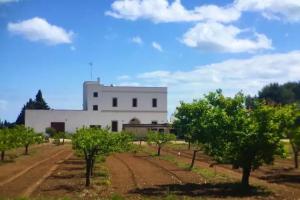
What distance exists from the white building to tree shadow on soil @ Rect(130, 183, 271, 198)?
66352mm

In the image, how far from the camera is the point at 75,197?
19719 mm

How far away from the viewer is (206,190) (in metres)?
21.9

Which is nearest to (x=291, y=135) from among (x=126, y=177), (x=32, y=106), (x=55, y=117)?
(x=126, y=177)

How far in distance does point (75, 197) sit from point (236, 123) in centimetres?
654

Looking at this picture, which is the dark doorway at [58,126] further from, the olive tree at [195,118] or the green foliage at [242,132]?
the green foliage at [242,132]

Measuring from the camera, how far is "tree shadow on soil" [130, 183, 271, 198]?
67.6 feet

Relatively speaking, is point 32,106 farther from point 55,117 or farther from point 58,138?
point 58,138

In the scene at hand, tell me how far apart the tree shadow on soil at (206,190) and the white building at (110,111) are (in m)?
66.4

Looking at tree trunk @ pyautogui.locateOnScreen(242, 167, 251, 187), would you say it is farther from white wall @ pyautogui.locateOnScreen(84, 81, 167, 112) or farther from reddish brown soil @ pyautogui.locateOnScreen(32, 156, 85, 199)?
white wall @ pyautogui.locateOnScreen(84, 81, 167, 112)

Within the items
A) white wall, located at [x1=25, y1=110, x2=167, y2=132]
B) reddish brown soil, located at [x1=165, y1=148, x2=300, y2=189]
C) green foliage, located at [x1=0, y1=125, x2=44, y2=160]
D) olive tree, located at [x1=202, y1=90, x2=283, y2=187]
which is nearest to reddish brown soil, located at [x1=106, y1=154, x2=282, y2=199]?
olive tree, located at [x1=202, y1=90, x2=283, y2=187]

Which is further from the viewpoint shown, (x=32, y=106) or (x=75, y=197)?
(x=32, y=106)

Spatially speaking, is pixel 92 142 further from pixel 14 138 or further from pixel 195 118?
pixel 14 138

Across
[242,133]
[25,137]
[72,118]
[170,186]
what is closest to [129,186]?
[170,186]

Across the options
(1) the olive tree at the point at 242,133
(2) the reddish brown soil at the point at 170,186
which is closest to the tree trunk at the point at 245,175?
(1) the olive tree at the point at 242,133
